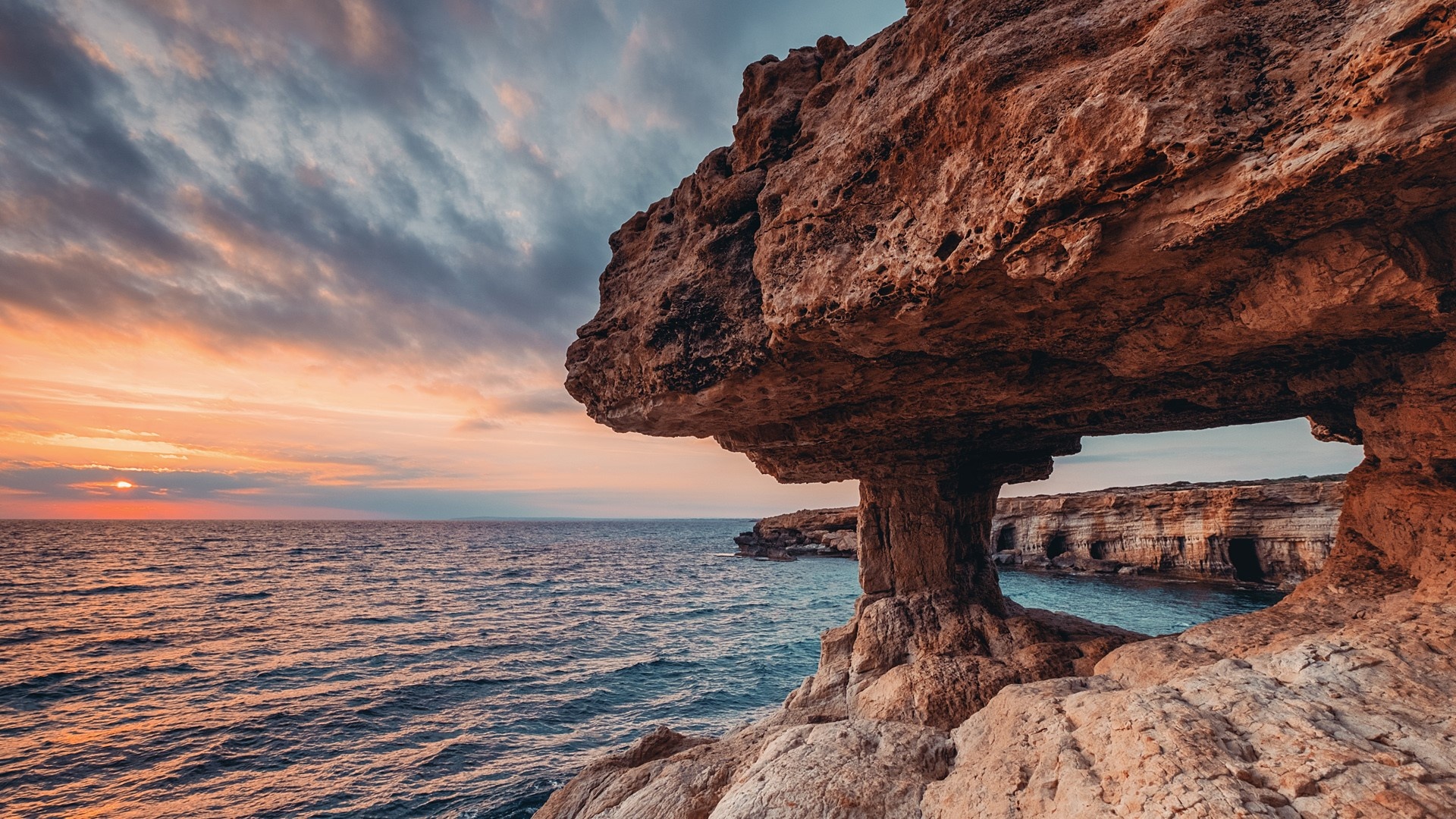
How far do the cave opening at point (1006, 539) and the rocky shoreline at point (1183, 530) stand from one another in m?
0.11

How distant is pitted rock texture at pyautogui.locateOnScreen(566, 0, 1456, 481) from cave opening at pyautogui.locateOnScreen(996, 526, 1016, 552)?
53177mm

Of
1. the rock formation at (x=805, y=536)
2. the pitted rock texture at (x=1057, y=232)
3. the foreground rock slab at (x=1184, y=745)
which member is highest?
the pitted rock texture at (x=1057, y=232)

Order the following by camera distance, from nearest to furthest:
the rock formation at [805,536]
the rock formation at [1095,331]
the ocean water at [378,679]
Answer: the rock formation at [1095,331]
the ocean water at [378,679]
the rock formation at [805,536]

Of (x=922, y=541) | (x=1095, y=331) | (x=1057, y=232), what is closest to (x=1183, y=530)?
(x=922, y=541)

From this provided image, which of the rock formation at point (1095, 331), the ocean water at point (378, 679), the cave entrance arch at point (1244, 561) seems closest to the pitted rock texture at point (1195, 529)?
the cave entrance arch at point (1244, 561)

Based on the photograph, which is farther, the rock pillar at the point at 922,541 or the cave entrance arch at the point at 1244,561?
the cave entrance arch at the point at 1244,561

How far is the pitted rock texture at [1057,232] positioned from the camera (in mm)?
4559

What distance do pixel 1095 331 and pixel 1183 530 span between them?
47.7 meters

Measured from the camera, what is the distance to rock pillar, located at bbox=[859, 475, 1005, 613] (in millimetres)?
13922

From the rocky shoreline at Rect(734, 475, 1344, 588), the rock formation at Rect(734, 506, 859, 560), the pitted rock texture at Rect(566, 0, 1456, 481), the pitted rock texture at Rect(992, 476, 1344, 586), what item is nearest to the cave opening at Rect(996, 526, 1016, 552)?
the rocky shoreline at Rect(734, 475, 1344, 588)

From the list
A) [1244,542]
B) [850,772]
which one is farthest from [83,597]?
[1244,542]

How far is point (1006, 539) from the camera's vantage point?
60.1 meters

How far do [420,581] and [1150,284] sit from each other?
57353 millimetres

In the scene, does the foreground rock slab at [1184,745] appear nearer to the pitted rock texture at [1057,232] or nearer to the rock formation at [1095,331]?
the rock formation at [1095,331]
